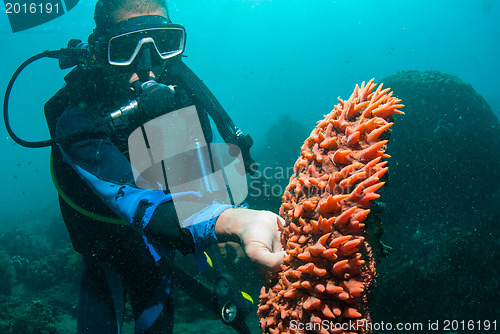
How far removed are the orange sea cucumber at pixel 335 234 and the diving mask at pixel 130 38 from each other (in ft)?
8.23

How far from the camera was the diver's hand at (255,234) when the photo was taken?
1.24 metres

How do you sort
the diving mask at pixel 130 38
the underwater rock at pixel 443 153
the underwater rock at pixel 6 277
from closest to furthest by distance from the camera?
the diving mask at pixel 130 38 → the underwater rock at pixel 443 153 → the underwater rock at pixel 6 277

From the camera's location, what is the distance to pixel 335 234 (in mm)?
1145

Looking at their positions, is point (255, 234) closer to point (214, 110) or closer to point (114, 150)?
point (114, 150)

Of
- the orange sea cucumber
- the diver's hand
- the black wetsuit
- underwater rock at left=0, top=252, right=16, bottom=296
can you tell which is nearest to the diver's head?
the black wetsuit

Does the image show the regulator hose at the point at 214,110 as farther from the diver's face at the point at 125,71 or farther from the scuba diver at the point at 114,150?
the diver's face at the point at 125,71

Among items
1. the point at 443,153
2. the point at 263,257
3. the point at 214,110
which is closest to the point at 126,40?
the point at 214,110

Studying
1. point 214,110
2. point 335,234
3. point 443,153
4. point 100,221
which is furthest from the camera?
point 443,153

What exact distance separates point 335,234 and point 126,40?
9.79 feet

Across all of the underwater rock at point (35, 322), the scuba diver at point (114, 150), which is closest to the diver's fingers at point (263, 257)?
the scuba diver at point (114, 150)

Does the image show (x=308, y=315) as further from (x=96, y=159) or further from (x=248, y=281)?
(x=248, y=281)

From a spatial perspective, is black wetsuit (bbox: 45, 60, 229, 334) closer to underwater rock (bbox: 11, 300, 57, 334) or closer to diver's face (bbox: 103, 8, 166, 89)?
diver's face (bbox: 103, 8, 166, 89)

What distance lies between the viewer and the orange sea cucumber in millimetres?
1104

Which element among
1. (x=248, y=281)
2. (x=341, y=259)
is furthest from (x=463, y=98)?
(x=341, y=259)
